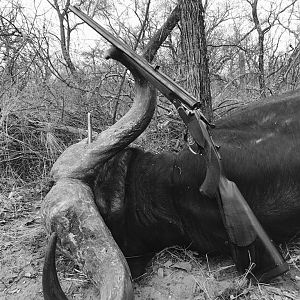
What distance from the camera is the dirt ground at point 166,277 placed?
6.43 feet

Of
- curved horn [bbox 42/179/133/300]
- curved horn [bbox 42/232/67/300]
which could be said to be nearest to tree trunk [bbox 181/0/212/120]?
curved horn [bbox 42/179/133/300]

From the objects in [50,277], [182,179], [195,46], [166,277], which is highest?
[195,46]

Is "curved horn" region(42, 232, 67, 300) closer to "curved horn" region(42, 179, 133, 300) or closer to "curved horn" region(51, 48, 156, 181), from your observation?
"curved horn" region(42, 179, 133, 300)

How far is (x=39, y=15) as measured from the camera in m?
5.18

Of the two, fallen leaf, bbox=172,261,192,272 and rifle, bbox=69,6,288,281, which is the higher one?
rifle, bbox=69,6,288,281

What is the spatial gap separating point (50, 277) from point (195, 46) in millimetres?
2499

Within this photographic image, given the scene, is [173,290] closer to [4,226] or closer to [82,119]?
[4,226]

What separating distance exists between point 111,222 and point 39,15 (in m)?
3.89

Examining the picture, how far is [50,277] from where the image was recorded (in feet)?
4.56

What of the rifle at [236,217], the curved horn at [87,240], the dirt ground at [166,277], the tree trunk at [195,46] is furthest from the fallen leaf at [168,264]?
the tree trunk at [195,46]

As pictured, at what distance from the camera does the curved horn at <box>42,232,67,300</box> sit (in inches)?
54.2

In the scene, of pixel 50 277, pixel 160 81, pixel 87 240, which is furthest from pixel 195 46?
pixel 50 277

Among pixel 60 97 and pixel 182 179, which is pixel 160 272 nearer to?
pixel 182 179

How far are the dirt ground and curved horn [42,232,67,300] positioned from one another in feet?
2.28
